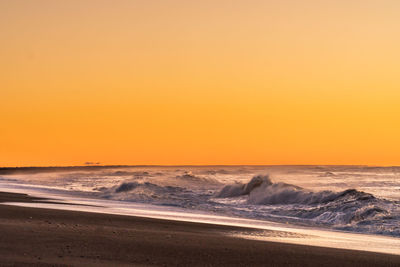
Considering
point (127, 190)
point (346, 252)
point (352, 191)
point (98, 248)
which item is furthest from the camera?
point (127, 190)

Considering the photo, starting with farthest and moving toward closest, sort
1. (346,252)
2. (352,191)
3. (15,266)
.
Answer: (352,191), (346,252), (15,266)

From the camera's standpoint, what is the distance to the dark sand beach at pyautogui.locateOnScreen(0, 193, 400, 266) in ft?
22.5

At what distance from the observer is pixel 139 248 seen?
7.91 meters

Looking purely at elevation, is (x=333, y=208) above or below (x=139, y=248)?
below

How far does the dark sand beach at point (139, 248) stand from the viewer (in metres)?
6.86

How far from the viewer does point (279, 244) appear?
926 centimetres

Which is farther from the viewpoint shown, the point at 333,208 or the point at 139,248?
the point at 333,208

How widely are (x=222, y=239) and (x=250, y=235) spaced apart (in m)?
1.19

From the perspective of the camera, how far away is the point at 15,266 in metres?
6.02

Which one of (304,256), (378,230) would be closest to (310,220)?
(378,230)

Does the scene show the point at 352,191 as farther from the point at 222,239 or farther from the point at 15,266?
the point at 15,266

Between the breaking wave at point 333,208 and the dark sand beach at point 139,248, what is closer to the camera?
the dark sand beach at point 139,248

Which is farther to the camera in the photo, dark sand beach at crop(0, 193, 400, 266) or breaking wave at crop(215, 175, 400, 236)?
breaking wave at crop(215, 175, 400, 236)

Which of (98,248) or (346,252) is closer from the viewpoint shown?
(98,248)
